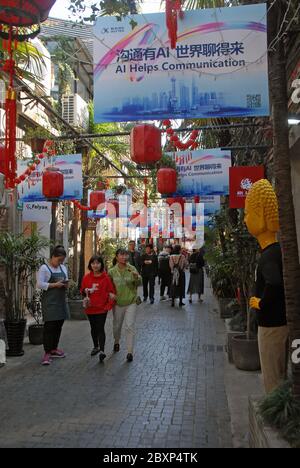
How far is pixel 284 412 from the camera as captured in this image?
3641 millimetres

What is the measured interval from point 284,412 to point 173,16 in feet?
16.3

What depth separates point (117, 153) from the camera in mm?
18469

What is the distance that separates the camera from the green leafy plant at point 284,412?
11.2ft

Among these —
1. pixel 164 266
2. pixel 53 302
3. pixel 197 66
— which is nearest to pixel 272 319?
pixel 197 66

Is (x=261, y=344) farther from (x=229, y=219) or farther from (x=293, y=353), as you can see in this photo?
(x=229, y=219)

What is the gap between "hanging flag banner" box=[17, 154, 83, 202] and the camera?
39.6 ft

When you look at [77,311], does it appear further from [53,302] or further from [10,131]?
[10,131]

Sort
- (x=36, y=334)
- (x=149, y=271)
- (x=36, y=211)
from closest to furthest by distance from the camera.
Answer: (x=36, y=334) < (x=36, y=211) < (x=149, y=271)

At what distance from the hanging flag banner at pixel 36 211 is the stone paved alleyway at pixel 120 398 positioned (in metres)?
4.01

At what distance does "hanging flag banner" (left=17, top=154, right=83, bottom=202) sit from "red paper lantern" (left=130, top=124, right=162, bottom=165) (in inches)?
184

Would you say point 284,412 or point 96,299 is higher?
point 96,299

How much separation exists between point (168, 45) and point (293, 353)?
4.75m

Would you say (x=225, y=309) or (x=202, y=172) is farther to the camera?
(x=225, y=309)

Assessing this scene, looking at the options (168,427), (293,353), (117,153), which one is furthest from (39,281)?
(117,153)
